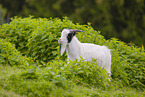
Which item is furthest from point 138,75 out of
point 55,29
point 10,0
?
point 10,0

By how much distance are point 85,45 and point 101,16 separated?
6.47 m

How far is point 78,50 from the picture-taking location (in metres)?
6.83

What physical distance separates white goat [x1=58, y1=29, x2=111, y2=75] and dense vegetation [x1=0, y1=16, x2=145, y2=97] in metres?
0.40

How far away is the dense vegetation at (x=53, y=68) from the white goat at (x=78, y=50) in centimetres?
40

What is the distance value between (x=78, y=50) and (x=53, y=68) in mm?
1298

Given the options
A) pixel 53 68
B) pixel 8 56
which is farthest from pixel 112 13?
pixel 53 68

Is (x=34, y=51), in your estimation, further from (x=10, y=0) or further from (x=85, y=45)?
(x=10, y=0)

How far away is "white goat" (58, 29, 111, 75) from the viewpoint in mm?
6699

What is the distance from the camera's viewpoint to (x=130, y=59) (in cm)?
890

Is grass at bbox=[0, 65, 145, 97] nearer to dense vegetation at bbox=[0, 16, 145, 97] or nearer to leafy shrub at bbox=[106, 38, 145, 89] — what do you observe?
dense vegetation at bbox=[0, 16, 145, 97]

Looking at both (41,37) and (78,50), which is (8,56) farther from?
(78,50)

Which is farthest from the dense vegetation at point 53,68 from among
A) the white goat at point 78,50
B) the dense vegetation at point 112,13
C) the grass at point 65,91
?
the dense vegetation at point 112,13

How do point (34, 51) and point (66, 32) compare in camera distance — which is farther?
point (34, 51)

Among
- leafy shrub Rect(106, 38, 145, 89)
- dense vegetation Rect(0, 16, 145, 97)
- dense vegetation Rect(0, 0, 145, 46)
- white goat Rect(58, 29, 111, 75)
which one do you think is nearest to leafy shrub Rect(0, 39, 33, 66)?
dense vegetation Rect(0, 16, 145, 97)
